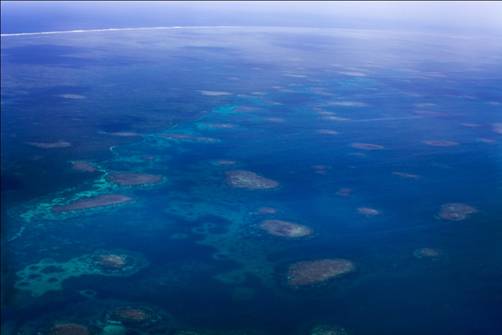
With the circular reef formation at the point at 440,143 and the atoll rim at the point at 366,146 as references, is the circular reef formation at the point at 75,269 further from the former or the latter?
the circular reef formation at the point at 440,143

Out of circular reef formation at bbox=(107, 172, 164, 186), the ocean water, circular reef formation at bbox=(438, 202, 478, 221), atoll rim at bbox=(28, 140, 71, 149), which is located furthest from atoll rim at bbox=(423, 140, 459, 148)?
atoll rim at bbox=(28, 140, 71, 149)

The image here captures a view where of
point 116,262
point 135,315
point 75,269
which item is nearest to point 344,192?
point 116,262

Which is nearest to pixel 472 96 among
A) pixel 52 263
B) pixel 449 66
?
pixel 449 66

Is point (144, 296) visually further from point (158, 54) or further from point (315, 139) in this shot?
point (158, 54)

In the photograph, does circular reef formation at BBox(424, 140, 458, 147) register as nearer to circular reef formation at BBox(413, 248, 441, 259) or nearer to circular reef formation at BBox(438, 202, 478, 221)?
circular reef formation at BBox(438, 202, 478, 221)

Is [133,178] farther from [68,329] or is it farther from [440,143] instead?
[440,143]

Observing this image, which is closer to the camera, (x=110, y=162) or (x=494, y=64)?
(x=110, y=162)
